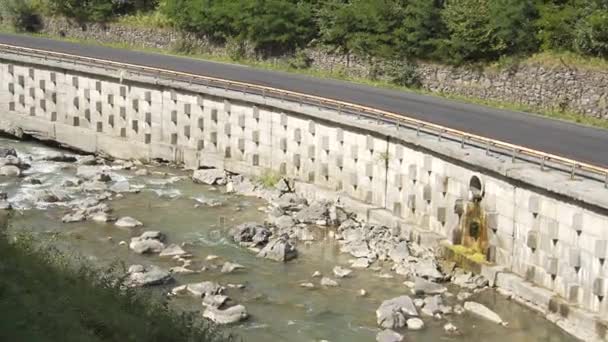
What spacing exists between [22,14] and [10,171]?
4464cm

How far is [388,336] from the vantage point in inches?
925

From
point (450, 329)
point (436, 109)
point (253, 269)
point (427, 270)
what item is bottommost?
point (253, 269)

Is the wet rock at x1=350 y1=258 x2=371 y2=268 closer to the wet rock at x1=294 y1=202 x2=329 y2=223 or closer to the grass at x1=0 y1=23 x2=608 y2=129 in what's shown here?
the wet rock at x1=294 y1=202 x2=329 y2=223

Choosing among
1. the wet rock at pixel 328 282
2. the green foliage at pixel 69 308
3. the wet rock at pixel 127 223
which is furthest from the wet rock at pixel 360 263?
the green foliage at pixel 69 308

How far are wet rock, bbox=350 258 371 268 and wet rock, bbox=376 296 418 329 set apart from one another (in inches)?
161

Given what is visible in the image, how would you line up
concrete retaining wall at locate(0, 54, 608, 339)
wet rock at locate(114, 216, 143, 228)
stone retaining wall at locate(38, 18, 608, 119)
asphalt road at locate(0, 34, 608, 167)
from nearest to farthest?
concrete retaining wall at locate(0, 54, 608, 339), asphalt road at locate(0, 34, 608, 167), wet rock at locate(114, 216, 143, 228), stone retaining wall at locate(38, 18, 608, 119)

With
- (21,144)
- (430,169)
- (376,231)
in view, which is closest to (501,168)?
(430,169)

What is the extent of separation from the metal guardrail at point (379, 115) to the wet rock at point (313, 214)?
15.1 feet

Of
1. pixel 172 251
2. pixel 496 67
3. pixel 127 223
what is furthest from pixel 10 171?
pixel 496 67

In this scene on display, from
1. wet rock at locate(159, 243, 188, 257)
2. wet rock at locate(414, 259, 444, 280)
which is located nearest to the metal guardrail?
wet rock at locate(414, 259, 444, 280)

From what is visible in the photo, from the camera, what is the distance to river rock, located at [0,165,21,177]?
141 feet

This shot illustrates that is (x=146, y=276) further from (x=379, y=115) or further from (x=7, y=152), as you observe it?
(x=7, y=152)

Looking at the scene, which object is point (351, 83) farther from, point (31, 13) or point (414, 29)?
point (31, 13)

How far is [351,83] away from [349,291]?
2631 centimetres
